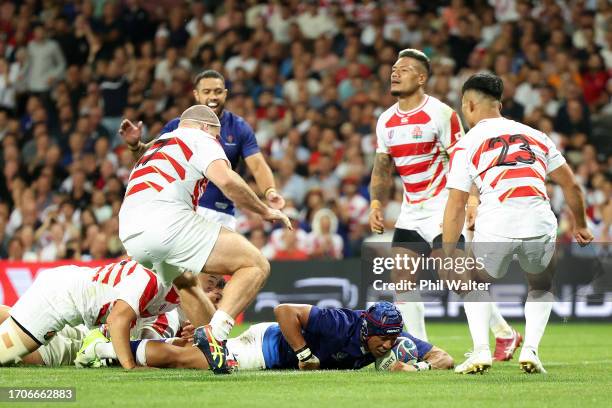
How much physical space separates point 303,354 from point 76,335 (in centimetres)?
239

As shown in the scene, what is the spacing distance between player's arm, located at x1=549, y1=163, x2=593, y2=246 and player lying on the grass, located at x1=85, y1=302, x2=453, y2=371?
1.42 m

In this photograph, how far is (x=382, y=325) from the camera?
28.6ft

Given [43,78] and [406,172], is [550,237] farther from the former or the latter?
[43,78]

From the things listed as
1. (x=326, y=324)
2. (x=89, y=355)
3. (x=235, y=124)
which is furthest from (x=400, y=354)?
(x=235, y=124)

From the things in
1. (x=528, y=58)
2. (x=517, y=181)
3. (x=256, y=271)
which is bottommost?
(x=256, y=271)

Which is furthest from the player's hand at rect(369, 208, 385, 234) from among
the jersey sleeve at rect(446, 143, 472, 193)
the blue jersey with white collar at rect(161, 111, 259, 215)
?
the jersey sleeve at rect(446, 143, 472, 193)

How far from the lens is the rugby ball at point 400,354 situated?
9117 millimetres

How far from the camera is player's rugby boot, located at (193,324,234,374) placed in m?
8.20

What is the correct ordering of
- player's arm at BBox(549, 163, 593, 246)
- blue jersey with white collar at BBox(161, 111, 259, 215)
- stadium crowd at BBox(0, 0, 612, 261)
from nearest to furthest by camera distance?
player's arm at BBox(549, 163, 593, 246), blue jersey with white collar at BBox(161, 111, 259, 215), stadium crowd at BBox(0, 0, 612, 261)

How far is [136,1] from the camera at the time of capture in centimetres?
2261

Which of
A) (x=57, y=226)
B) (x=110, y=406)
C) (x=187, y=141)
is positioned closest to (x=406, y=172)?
(x=187, y=141)

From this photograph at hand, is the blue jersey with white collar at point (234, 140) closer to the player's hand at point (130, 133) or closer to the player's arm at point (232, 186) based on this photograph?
the player's hand at point (130, 133)

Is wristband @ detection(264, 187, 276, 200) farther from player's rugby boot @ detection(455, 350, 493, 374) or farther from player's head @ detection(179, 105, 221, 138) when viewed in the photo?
player's rugby boot @ detection(455, 350, 493, 374)

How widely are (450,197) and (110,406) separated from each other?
10.2 feet
